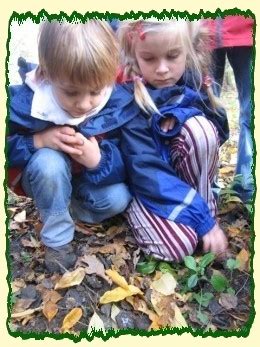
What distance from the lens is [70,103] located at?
1555mm

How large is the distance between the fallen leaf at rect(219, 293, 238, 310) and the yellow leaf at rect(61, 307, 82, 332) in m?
0.35

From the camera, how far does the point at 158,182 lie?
1.64 m

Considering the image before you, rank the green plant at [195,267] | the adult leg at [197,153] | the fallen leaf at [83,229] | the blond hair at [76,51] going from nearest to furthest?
1. the blond hair at [76,51]
2. the green plant at [195,267]
3. the adult leg at [197,153]
4. the fallen leaf at [83,229]

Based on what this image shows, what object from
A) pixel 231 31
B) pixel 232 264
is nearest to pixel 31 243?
pixel 232 264

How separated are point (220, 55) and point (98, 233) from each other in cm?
61

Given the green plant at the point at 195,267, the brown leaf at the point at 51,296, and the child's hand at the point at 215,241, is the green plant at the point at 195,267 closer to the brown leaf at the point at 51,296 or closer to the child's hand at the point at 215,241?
the child's hand at the point at 215,241

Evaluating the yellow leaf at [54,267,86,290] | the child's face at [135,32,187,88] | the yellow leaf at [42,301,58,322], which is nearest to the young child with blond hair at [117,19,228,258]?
the child's face at [135,32,187,88]

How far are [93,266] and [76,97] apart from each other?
17.5 inches

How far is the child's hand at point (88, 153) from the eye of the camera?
5.29 ft

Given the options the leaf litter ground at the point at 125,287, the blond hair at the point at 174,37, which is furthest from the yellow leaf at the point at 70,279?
the blond hair at the point at 174,37

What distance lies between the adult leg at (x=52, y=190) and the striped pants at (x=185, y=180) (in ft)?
0.64

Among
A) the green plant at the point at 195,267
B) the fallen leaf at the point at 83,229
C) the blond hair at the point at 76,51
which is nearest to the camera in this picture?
the blond hair at the point at 76,51

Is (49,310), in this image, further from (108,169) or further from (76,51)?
(76,51)

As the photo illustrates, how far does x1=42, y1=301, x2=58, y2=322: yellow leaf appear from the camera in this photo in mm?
1501
